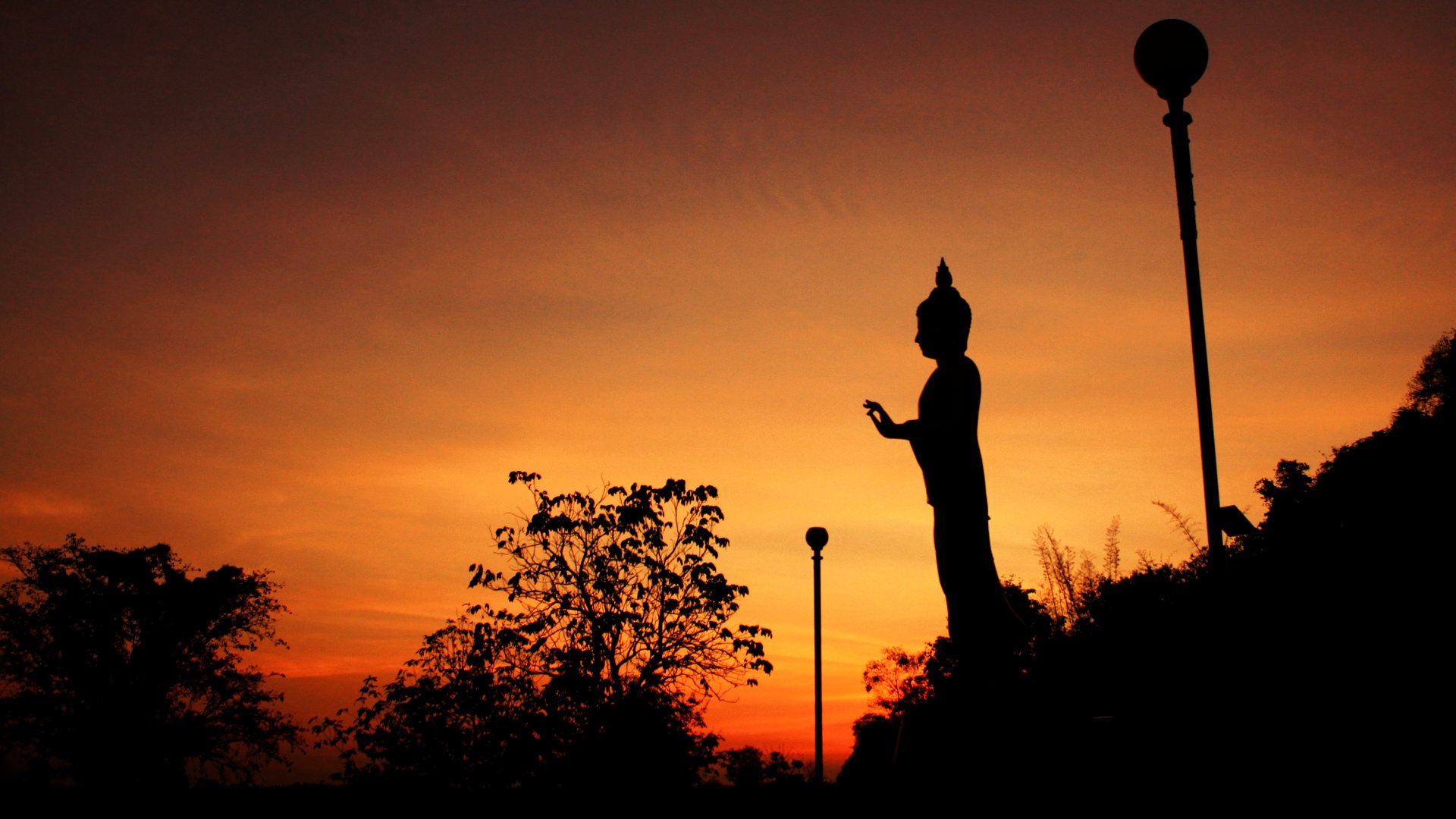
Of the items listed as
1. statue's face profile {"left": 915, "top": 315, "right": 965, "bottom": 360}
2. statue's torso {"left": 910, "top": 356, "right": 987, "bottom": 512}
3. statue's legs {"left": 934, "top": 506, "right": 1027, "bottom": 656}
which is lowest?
statue's legs {"left": 934, "top": 506, "right": 1027, "bottom": 656}

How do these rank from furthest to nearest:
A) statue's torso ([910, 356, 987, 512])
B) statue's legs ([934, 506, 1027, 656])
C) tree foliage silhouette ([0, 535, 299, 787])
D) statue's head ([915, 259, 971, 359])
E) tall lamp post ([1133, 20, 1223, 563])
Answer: tree foliage silhouette ([0, 535, 299, 787]) → statue's head ([915, 259, 971, 359]) → statue's torso ([910, 356, 987, 512]) → statue's legs ([934, 506, 1027, 656]) → tall lamp post ([1133, 20, 1223, 563])

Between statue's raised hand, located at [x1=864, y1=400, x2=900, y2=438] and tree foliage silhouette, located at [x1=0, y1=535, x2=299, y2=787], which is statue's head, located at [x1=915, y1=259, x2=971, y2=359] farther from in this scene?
tree foliage silhouette, located at [x1=0, y1=535, x2=299, y2=787]

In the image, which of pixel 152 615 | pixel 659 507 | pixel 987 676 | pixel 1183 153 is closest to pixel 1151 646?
pixel 659 507

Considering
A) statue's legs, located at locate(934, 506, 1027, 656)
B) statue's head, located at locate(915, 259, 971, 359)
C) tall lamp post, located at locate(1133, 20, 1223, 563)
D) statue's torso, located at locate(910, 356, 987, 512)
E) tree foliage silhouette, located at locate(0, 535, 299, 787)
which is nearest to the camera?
tall lamp post, located at locate(1133, 20, 1223, 563)

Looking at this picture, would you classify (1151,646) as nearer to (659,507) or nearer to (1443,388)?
(659,507)

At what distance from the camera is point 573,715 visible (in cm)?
2031

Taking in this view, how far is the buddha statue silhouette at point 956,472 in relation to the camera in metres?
9.72

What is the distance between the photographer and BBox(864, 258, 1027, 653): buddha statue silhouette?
9.72 metres

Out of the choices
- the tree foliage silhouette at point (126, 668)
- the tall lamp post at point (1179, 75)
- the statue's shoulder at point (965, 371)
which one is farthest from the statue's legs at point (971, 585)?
Result: the tree foliage silhouette at point (126, 668)

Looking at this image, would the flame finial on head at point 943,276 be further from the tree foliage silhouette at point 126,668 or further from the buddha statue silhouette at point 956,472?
the tree foliage silhouette at point 126,668

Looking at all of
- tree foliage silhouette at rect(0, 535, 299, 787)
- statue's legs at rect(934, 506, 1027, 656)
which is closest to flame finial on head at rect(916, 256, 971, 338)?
statue's legs at rect(934, 506, 1027, 656)

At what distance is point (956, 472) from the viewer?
33.5 ft

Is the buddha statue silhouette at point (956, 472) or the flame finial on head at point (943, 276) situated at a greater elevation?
the flame finial on head at point (943, 276)

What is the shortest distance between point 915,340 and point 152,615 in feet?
125
